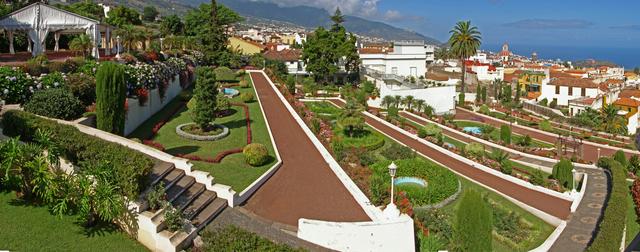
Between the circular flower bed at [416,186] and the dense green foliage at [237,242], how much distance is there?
5.24m

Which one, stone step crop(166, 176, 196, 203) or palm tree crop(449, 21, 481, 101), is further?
palm tree crop(449, 21, 481, 101)

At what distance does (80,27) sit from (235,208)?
20.5 metres

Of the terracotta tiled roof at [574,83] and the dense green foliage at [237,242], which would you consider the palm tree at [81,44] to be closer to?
the dense green foliage at [237,242]

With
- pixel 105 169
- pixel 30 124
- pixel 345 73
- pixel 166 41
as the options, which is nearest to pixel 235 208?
pixel 105 169

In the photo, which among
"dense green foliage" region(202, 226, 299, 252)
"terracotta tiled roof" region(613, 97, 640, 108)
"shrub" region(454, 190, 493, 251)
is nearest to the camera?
"dense green foliage" region(202, 226, 299, 252)

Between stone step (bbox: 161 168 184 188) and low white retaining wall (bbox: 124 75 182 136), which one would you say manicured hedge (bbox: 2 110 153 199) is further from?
low white retaining wall (bbox: 124 75 182 136)

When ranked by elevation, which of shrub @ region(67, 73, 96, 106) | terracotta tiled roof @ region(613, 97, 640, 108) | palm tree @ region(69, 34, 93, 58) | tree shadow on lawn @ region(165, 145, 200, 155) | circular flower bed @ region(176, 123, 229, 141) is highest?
palm tree @ region(69, 34, 93, 58)

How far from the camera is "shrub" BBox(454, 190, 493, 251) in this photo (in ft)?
41.5

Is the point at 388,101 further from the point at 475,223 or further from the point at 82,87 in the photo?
the point at 475,223

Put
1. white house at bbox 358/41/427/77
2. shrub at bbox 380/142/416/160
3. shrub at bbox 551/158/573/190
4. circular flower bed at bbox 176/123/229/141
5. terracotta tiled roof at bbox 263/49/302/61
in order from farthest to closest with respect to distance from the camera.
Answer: terracotta tiled roof at bbox 263/49/302/61 < white house at bbox 358/41/427/77 < shrub at bbox 380/142/416/160 < shrub at bbox 551/158/573/190 < circular flower bed at bbox 176/123/229/141

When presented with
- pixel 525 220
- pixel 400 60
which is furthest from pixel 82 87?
pixel 400 60

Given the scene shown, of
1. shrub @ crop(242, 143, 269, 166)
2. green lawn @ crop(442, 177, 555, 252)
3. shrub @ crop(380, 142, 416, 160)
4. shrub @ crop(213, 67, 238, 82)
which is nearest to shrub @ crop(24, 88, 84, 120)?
shrub @ crop(242, 143, 269, 166)

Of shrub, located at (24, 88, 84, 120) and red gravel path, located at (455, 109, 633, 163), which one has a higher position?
shrub, located at (24, 88, 84, 120)

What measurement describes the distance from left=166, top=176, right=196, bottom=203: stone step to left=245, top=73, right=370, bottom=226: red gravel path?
6.31ft
